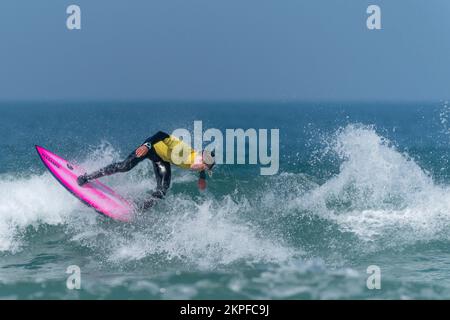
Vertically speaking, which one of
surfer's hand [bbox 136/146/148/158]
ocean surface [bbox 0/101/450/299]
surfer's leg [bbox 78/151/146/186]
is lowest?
ocean surface [bbox 0/101/450/299]

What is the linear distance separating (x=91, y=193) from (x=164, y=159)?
6.28ft

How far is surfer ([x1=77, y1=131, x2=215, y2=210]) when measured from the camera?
417 inches

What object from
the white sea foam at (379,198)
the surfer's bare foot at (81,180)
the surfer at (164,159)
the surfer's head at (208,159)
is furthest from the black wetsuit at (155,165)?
the white sea foam at (379,198)

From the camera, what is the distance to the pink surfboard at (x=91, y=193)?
11.0 m

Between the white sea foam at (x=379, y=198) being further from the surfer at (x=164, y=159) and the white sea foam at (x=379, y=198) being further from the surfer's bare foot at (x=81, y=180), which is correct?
the surfer's bare foot at (x=81, y=180)

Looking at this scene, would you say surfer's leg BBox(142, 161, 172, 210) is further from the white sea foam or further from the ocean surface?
the white sea foam

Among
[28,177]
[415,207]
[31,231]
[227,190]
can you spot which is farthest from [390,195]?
[28,177]

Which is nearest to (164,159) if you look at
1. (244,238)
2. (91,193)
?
(91,193)

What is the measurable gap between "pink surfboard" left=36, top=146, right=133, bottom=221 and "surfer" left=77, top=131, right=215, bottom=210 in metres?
0.47

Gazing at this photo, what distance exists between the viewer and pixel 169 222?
35.2ft

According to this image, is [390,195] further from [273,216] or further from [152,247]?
[152,247]

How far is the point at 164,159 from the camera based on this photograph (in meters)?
11.0

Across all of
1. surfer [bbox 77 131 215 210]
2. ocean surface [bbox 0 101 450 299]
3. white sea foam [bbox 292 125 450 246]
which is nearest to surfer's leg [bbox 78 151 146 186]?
surfer [bbox 77 131 215 210]
